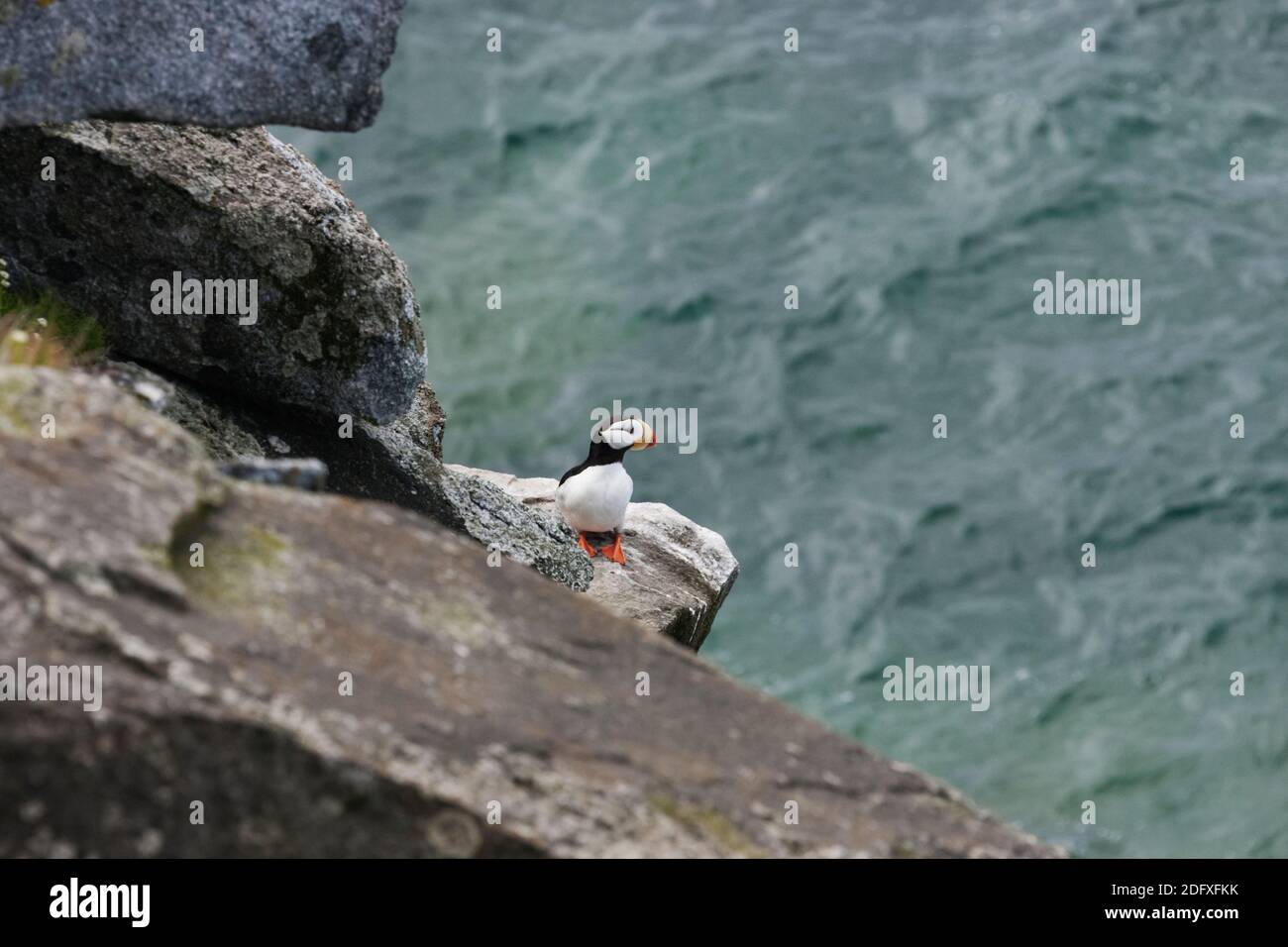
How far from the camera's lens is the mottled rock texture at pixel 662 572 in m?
13.8

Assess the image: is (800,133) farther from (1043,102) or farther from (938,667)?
(938,667)

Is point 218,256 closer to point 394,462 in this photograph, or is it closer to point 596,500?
point 394,462

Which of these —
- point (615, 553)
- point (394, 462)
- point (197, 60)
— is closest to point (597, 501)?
point (615, 553)

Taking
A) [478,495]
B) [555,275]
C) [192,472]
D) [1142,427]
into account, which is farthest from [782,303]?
[192,472]

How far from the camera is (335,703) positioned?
628cm

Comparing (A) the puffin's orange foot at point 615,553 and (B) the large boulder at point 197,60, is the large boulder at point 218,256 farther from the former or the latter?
(A) the puffin's orange foot at point 615,553

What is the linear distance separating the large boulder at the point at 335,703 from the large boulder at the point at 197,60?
2.18 metres

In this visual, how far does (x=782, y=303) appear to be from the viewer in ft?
138

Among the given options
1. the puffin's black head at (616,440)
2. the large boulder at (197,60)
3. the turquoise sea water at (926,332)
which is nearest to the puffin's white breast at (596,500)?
the puffin's black head at (616,440)

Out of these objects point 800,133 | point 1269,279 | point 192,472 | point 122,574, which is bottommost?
point 122,574

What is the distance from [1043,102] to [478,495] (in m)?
38.0

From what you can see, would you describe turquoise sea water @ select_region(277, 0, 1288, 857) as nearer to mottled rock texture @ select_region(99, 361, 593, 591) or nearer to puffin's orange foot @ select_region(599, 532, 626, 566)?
puffin's orange foot @ select_region(599, 532, 626, 566)

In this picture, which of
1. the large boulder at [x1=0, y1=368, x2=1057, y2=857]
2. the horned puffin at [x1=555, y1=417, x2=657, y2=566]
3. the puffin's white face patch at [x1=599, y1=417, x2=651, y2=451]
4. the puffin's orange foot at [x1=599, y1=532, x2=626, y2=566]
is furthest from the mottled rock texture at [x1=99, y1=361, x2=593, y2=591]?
the large boulder at [x1=0, y1=368, x2=1057, y2=857]

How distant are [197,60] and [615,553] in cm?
688
